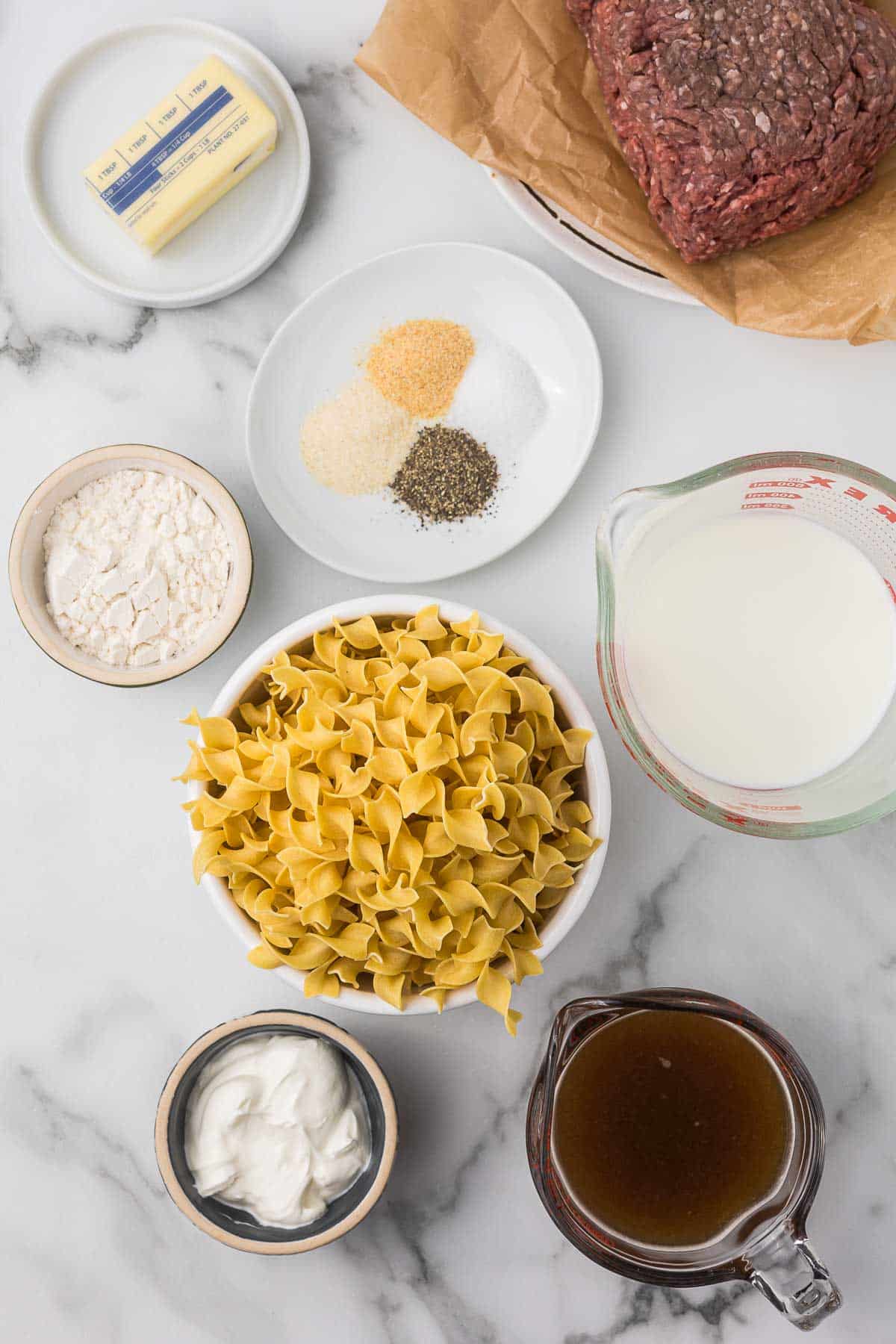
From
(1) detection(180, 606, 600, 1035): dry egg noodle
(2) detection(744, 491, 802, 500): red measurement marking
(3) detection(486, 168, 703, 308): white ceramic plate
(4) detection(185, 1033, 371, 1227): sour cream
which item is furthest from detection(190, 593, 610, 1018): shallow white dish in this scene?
(3) detection(486, 168, 703, 308): white ceramic plate

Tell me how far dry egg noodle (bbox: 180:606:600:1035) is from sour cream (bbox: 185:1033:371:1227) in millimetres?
135

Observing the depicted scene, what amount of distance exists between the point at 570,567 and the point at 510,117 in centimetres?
44

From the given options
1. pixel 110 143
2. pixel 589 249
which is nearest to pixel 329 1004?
pixel 589 249

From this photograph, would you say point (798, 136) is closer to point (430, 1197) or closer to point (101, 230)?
point (101, 230)

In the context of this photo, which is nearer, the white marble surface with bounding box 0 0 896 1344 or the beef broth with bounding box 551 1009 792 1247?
the beef broth with bounding box 551 1009 792 1247

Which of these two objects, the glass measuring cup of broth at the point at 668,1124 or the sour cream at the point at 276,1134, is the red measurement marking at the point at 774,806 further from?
the sour cream at the point at 276,1134

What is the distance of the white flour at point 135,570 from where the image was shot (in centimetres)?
101

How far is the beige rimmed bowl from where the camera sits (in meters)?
0.99

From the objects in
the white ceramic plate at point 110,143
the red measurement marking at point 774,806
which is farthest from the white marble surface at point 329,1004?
the red measurement marking at point 774,806

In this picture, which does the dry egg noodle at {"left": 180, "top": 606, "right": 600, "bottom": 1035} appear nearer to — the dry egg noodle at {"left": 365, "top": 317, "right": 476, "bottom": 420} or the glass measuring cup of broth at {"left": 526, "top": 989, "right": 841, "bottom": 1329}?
the glass measuring cup of broth at {"left": 526, "top": 989, "right": 841, "bottom": 1329}

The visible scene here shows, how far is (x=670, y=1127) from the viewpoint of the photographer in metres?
0.96

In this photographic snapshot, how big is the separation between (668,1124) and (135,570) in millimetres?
730

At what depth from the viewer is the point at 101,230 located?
1076 millimetres

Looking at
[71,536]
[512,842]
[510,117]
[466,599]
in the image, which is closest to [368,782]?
[512,842]
